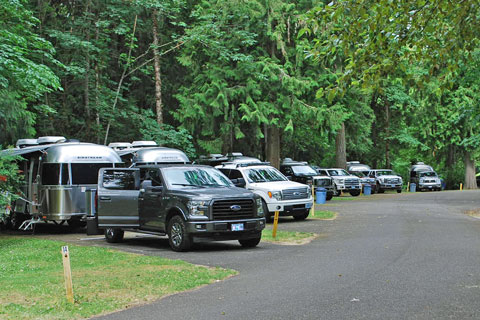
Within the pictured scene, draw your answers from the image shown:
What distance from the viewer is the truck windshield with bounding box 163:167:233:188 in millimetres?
15984

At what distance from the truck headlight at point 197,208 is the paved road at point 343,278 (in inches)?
36.1

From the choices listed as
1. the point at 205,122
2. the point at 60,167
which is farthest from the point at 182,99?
the point at 60,167

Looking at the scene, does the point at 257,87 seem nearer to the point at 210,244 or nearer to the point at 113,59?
the point at 113,59

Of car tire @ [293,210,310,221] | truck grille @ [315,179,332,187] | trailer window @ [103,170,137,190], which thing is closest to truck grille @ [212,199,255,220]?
trailer window @ [103,170,137,190]

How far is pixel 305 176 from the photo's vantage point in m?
35.2

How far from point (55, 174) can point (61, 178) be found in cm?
29

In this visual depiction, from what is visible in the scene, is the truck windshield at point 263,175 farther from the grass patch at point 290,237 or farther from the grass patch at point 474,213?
the grass patch at point 474,213

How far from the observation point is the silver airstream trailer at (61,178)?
2050 cm

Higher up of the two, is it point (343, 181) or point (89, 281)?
point (343, 181)

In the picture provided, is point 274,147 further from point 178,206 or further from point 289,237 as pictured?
point 178,206

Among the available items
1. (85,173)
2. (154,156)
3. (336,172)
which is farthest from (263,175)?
(336,172)

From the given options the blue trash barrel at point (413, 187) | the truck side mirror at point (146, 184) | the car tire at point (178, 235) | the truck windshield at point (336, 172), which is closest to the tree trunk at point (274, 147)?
the truck windshield at point (336, 172)

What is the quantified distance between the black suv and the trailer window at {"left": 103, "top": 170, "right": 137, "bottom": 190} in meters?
18.5

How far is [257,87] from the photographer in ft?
111
